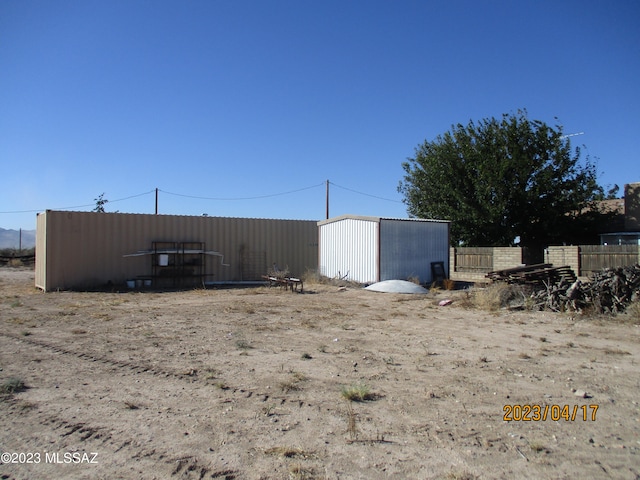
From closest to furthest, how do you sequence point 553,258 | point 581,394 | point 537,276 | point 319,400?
point 319,400 → point 581,394 → point 537,276 → point 553,258

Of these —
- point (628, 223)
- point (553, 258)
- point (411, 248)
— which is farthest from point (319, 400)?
point (628, 223)

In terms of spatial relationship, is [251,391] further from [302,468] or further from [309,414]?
[302,468]

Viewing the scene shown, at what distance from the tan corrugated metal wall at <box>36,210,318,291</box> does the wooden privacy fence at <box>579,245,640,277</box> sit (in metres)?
12.4

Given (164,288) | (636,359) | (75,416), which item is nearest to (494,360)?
(636,359)

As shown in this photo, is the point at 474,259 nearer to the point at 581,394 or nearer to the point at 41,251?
the point at 41,251

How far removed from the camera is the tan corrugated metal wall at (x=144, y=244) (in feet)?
61.0

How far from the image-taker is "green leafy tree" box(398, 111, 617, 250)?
2712 cm

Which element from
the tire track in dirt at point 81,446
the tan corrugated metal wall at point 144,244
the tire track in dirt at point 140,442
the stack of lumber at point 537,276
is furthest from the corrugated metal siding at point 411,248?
the tire track in dirt at point 81,446

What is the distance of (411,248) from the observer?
19875 millimetres

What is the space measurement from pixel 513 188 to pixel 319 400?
25.2 m

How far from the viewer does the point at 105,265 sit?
768 inches

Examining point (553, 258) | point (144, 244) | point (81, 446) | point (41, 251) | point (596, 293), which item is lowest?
point (81, 446)

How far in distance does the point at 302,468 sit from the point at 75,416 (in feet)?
8.00

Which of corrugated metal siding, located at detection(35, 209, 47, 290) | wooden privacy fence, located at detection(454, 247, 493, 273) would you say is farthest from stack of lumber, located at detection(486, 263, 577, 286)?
corrugated metal siding, located at detection(35, 209, 47, 290)
